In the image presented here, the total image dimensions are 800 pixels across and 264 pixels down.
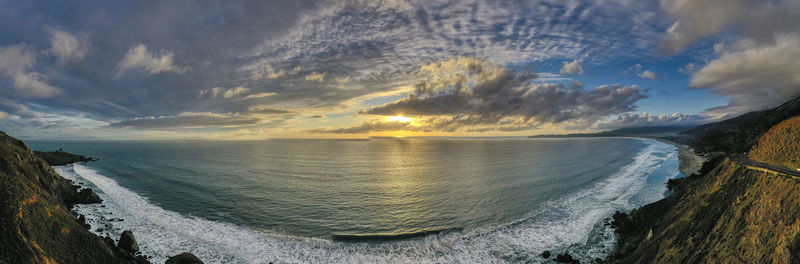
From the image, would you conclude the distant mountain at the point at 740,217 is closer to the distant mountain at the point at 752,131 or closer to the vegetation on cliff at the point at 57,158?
the distant mountain at the point at 752,131

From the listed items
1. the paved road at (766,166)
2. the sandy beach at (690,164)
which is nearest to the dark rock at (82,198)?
the paved road at (766,166)

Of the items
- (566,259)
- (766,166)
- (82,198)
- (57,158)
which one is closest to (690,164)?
(766,166)

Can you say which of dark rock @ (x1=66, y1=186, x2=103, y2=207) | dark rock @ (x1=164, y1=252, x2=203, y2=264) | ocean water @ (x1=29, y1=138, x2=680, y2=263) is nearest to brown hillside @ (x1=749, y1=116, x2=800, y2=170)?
ocean water @ (x1=29, y1=138, x2=680, y2=263)

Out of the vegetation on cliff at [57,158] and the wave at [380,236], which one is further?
the vegetation on cliff at [57,158]

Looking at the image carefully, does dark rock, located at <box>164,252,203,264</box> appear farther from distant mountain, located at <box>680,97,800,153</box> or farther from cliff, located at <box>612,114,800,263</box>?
distant mountain, located at <box>680,97,800,153</box>

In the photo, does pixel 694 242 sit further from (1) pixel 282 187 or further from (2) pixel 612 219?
(1) pixel 282 187

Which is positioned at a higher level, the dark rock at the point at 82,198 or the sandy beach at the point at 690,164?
the dark rock at the point at 82,198

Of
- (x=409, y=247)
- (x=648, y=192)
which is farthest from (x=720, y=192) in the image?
(x=648, y=192)
